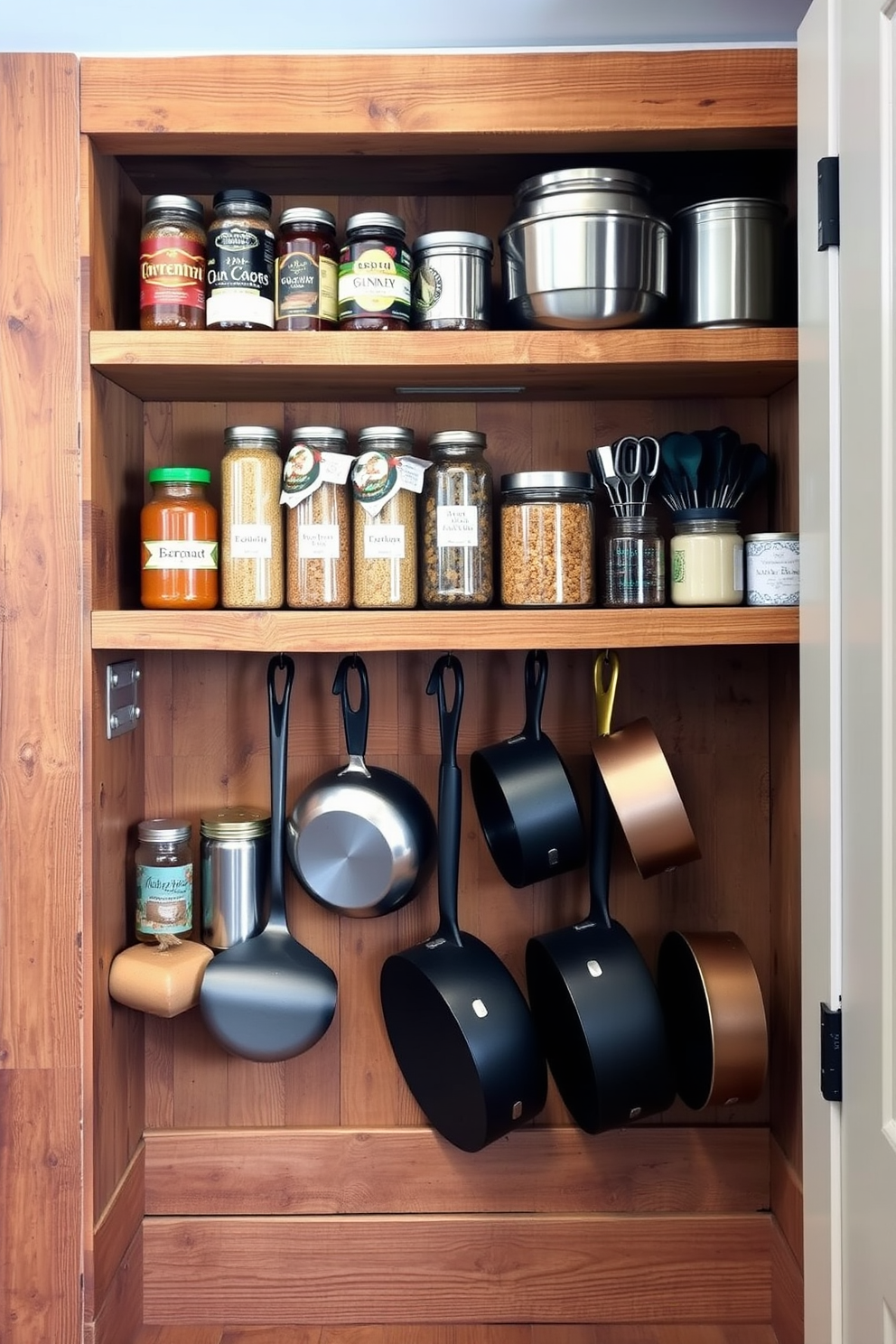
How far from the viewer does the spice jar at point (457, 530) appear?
1.36m

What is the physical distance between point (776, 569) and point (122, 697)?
0.83m

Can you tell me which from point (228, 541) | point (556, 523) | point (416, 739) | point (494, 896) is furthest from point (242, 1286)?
point (556, 523)

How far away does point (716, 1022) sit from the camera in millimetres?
1372

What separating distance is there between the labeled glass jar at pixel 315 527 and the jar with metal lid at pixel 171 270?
0.21 meters

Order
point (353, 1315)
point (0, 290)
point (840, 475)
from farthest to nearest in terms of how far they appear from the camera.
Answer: point (353, 1315)
point (0, 290)
point (840, 475)

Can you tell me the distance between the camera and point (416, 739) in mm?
1563

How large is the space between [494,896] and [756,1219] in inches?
21.8

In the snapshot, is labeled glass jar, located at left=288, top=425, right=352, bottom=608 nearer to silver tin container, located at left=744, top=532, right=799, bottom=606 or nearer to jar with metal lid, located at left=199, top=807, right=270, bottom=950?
jar with metal lid, located at left=199, top=807, right=270, bottom=950

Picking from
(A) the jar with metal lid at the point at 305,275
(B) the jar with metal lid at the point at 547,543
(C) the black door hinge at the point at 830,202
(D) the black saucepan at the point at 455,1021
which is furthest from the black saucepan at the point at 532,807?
(C) the black door hinge at the point at 830,202

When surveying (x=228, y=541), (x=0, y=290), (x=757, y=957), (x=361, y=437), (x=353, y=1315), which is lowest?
(x=353, y=1315)

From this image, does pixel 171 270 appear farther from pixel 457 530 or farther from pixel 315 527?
pixel 457 530

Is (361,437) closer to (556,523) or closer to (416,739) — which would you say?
(556,523)

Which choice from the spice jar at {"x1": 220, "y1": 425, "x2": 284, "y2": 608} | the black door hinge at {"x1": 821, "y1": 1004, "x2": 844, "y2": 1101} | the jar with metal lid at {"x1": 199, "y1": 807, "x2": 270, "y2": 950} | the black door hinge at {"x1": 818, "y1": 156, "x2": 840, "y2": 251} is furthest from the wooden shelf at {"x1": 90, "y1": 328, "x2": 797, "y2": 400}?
the black door hinge at {"x1": 821, "y1": 1004, "x2": 844, "y2": 1101}

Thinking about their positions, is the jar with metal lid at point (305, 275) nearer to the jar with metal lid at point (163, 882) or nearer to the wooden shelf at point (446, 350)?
the wooden shelf at point (446, 350)
